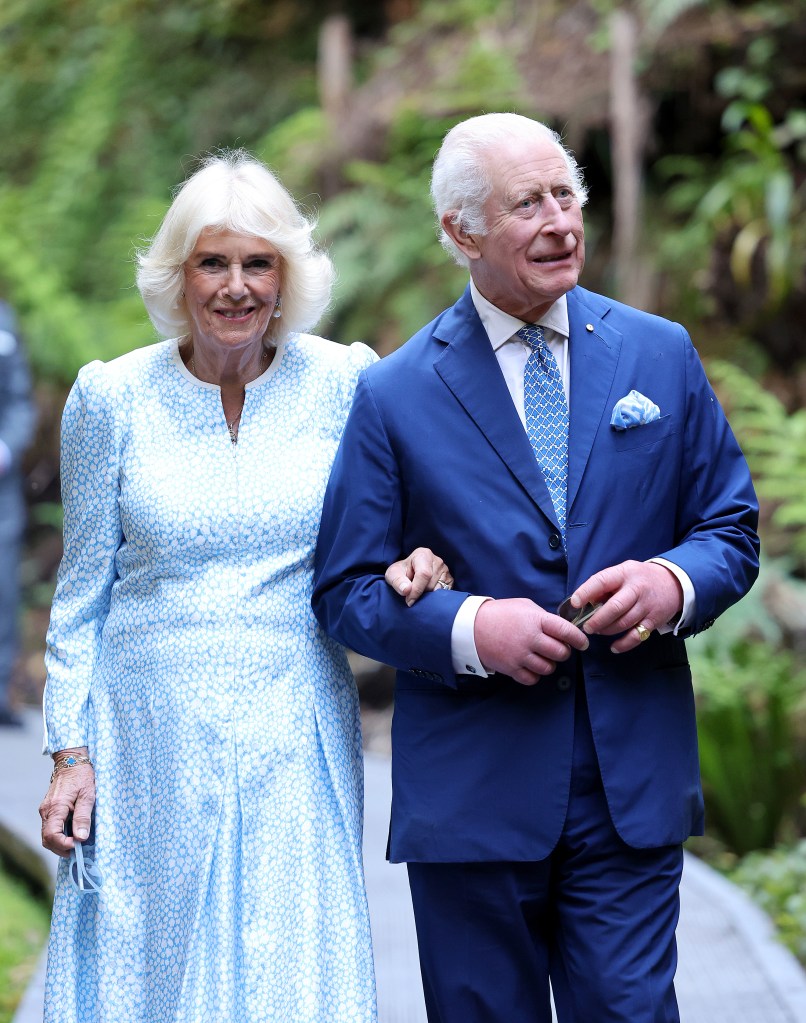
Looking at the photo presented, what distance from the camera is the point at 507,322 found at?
328 cm

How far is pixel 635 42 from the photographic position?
31.2ft

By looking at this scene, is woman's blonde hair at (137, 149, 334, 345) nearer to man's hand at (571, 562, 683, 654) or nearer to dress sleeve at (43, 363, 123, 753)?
dress sleeve at (43, 363, 123, 753)

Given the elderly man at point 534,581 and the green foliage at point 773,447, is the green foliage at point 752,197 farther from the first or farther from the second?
the elderly man at point 534,581

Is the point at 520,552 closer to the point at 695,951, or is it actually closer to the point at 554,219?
the point at 554,219

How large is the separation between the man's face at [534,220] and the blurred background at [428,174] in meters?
2.77

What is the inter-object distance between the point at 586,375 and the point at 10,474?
19.1 ft

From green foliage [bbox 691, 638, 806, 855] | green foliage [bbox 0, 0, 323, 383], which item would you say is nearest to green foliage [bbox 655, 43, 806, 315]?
green foliage [bbox 691, 638, 806, 855]

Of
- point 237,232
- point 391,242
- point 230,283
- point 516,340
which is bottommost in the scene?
point 516,340

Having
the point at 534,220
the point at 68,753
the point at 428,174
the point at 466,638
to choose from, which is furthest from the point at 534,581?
the point at 428,174

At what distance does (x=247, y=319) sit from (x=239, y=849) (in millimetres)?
1050

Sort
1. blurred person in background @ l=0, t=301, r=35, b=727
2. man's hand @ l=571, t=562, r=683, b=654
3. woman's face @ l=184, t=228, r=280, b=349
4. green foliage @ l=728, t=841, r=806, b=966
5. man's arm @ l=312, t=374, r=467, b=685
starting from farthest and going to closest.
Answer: blurred person in background @ l=0, t=301, r=35, b=727
green foliage @ l=728, t=841, r=806, b=966
woman's face @ l=184, t=228, r=280, b=349
man's arm @ l=312, t=374, r=467, b=685
man's hand @ l=571, t=562, r=683, b=654

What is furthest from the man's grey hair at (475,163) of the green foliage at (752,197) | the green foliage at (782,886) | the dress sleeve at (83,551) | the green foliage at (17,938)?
the green foliage at (752,197)

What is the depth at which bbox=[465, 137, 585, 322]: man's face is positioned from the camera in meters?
3.12

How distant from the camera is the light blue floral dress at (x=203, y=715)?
3.26 metres
